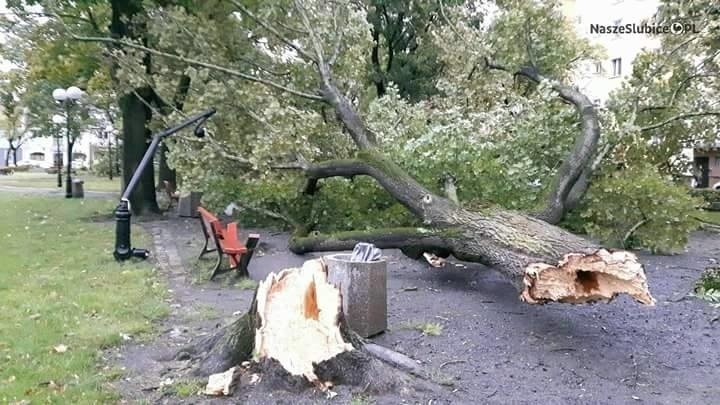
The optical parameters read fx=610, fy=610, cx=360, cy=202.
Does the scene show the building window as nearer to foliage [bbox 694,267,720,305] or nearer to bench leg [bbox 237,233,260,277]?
foliage [bbox 694,267,720,305]

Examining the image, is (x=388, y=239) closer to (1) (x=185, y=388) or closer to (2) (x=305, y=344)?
(2) (x=305, y=344)

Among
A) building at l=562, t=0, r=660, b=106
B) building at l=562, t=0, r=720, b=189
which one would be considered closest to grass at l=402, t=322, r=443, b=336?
building at l=562, t=0, r=720, b=189

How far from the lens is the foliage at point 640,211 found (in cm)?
880

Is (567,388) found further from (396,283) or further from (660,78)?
(660,78)

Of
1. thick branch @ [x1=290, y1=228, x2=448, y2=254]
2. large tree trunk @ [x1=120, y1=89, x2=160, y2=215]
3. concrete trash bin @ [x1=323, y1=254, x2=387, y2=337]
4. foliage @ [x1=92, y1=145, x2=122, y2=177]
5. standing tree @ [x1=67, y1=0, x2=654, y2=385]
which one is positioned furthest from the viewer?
foliage @ [x1=92, y1=145, x2=122, y2=177]

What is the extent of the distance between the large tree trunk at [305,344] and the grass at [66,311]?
2.76 feet

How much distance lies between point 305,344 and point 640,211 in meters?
7.18

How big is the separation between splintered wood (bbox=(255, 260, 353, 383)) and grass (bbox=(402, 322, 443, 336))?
1.39 metres

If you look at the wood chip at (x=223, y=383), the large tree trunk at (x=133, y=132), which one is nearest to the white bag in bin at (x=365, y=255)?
the wood chip at (x=223, y=383)

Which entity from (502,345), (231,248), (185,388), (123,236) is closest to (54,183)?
(123,236)

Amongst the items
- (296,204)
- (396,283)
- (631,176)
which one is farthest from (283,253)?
(631,176)

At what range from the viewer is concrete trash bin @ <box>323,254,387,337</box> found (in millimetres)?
4512

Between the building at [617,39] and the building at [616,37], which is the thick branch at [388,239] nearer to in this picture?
the building at [617,39]

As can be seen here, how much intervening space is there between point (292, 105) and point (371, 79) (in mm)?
8623
